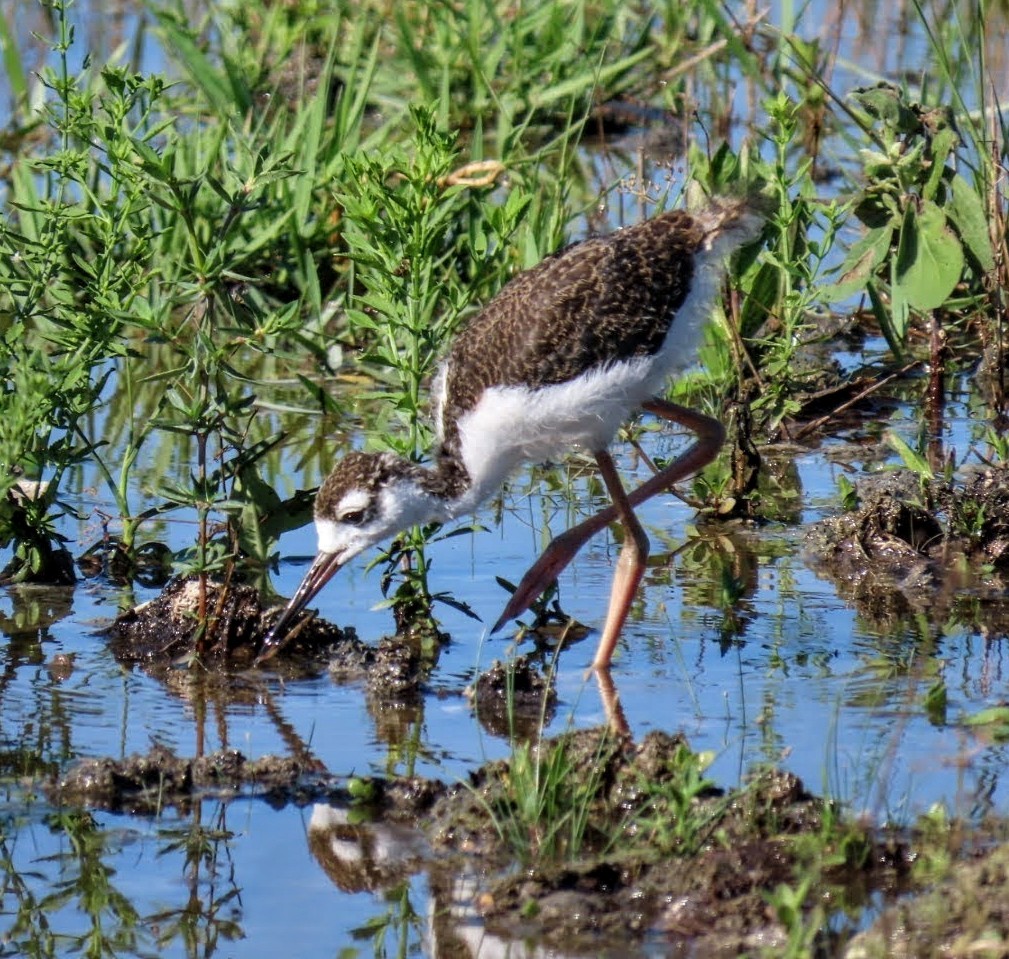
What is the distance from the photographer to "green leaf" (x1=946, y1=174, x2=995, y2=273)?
7.05 metres

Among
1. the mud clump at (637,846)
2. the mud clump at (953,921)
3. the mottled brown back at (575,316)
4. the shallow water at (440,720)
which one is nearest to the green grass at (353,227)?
the mottled brown back at (575,316)

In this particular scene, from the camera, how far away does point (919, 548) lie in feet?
20.4

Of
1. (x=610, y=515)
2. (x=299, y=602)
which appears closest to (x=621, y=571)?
(x=610, y=515)

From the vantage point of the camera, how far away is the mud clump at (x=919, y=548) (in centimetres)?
590

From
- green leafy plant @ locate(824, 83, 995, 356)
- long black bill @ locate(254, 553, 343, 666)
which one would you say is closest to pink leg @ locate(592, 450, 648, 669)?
long black bill @ locate(254, 553, 343, 666)

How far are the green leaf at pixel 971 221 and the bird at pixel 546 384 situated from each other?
1603 mm

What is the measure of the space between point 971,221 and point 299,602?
328 centimetres

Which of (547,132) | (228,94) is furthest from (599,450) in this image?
(547,132)

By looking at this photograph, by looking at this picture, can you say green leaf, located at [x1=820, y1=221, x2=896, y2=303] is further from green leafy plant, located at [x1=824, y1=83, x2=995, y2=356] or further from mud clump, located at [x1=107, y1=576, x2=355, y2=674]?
mud clump, located at [x1=107, y1=576, x2=355, y2=674]

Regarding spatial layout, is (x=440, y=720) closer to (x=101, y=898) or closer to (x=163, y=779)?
(x=163, y=779)

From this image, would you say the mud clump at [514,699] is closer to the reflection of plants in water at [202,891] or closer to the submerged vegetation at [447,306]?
the submerged vegetation at [447,306]

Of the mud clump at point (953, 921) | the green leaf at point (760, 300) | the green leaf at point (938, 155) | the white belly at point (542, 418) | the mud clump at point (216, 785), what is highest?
the green leaf at point (938, 155)

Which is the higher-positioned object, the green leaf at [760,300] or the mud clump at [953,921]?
the green leaf at [760,300]

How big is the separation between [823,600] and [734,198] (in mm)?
1355
